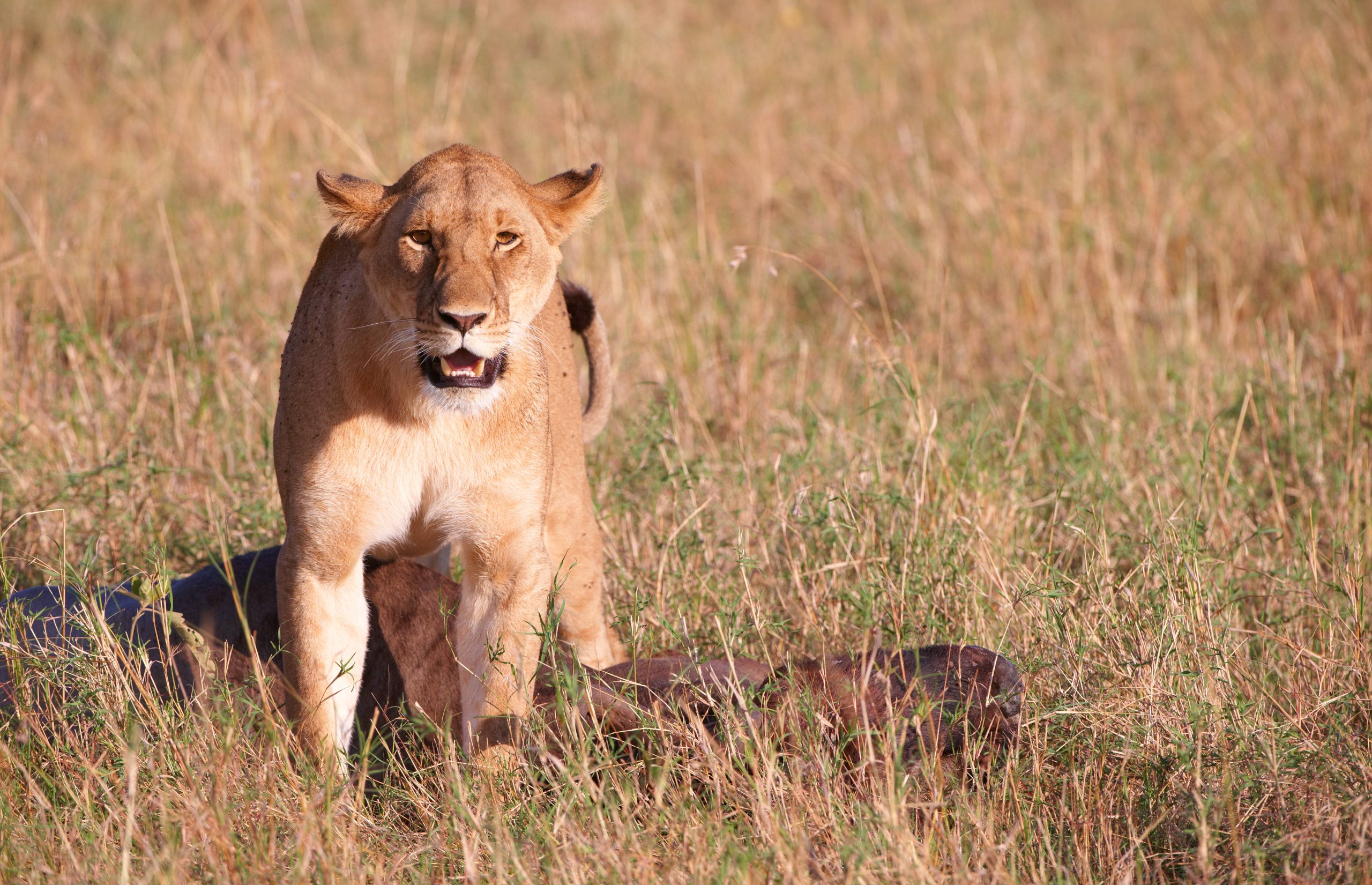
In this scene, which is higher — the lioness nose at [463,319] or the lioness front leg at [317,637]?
the lioness nose at [463,319]

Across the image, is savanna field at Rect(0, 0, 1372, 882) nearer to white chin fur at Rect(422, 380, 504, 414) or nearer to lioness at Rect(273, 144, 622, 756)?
lioness at Rect(273, 144, 622, 756)

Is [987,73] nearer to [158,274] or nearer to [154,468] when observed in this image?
[158,274]

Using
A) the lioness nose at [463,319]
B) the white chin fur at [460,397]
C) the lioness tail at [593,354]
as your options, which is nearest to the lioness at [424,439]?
the white chin fur at [460,397]

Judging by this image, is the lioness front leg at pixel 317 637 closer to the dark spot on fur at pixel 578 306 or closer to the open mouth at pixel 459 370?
the open mouth at pixel 459 370

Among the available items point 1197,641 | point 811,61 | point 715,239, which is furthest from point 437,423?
point 811,61

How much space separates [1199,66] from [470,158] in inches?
247

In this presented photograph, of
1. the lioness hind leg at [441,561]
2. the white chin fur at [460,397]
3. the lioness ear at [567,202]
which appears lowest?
the lioness hind leg at [441,561]

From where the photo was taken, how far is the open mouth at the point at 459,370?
2.95m

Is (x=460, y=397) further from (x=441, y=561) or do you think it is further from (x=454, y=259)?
(x=441, y=561)

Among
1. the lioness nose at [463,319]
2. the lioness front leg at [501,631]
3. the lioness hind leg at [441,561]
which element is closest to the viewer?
the lioness nose at [463,319]

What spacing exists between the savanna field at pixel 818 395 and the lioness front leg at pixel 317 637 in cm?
13

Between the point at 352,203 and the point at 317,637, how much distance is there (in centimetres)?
99

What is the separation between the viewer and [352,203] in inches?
123

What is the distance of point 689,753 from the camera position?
3117mm
